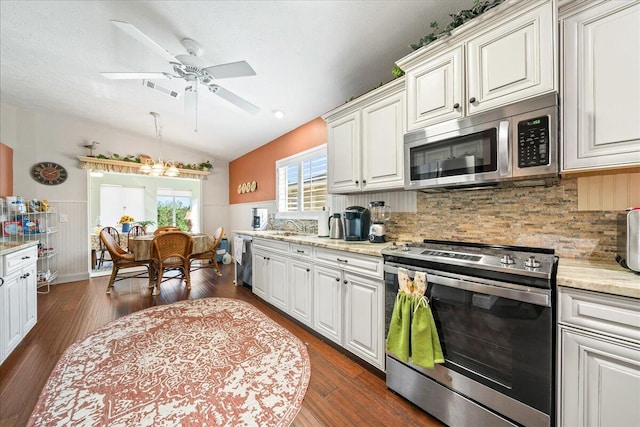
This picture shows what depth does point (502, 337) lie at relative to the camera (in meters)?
1.21

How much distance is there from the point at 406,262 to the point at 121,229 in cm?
750

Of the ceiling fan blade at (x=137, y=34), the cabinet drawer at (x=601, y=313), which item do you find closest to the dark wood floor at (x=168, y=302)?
the cabinet drawer at (x=601, y=313)

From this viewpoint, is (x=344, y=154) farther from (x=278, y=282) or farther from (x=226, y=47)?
(x=278, y=282)

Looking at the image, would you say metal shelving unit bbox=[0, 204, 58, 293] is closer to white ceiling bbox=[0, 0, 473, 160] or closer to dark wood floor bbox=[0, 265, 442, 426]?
dark wood floor bbox=[0, 265, 442, 426]

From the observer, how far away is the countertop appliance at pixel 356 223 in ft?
7.75

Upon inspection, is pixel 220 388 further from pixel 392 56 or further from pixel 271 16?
pixel 392 56

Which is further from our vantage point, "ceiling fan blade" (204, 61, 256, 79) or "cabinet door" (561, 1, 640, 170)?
"ceiling fan blade" (204, 61, 256, 79)

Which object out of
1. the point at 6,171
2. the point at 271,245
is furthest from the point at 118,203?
the point at 271,245

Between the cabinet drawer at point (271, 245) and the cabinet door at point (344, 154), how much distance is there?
0.80 m

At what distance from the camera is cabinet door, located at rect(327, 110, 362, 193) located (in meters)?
2.36

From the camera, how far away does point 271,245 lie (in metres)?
3.01

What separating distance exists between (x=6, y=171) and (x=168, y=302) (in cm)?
325

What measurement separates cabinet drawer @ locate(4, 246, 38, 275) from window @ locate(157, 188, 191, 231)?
4.96m

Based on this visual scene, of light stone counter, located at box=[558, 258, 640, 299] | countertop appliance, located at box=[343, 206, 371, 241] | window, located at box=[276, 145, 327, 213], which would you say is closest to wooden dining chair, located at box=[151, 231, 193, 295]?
window, located at box=[276, 145, 327, 213]
